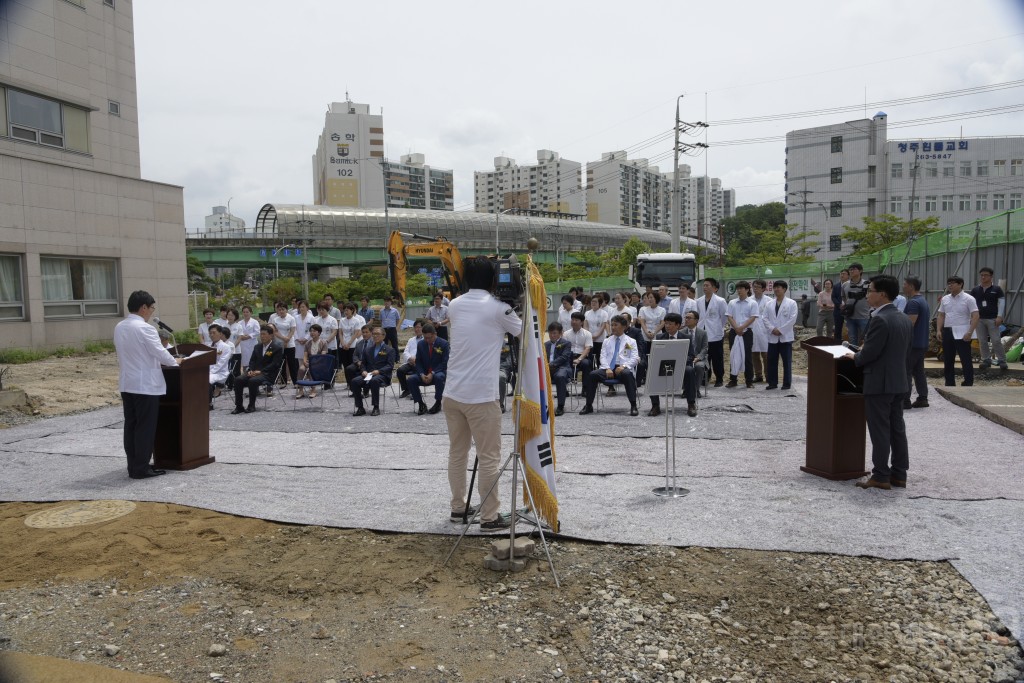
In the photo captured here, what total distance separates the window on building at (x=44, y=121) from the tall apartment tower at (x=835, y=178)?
51500mm

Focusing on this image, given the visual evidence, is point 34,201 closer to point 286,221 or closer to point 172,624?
point 172,624

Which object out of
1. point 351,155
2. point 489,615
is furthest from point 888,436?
point 351,155

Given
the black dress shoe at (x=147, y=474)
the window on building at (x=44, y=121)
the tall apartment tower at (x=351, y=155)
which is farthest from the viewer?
the tall apartment tower at (x=351, y=155)

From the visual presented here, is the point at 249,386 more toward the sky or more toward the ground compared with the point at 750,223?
more toward the ground

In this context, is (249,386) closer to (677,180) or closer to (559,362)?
(559,362)

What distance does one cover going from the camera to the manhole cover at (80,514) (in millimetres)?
5691

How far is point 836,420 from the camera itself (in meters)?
6.37

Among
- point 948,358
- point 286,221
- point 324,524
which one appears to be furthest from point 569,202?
point 324,524

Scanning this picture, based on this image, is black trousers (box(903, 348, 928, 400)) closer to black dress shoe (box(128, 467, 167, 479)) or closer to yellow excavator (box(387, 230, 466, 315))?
black dress shoe (box(128, 467, 167, 479))

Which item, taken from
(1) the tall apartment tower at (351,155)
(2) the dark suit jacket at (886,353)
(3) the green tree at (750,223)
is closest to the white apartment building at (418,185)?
(1) the tall apartment tower at (351,155)

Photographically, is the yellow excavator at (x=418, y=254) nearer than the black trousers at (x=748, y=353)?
No

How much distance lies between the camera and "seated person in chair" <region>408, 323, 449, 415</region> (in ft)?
35.7

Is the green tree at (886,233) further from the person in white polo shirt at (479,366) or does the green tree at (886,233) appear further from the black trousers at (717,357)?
the person in white polo shirt at (479,366)

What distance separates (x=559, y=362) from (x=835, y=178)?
5757 cm
